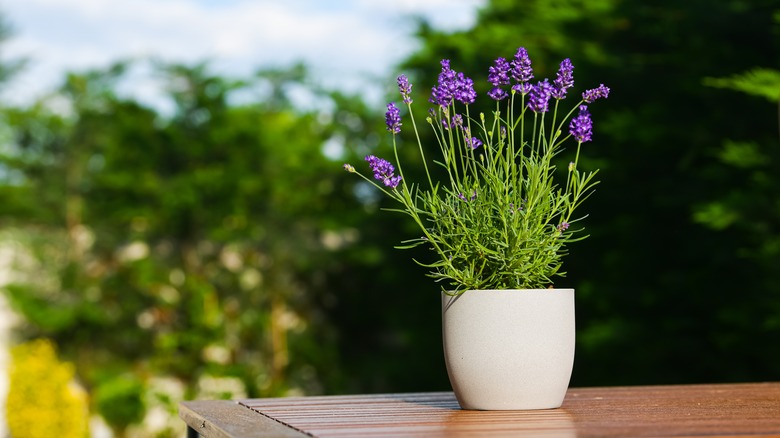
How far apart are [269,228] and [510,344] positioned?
7.53 metres

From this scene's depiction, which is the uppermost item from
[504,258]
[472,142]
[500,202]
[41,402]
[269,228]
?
[472,142]

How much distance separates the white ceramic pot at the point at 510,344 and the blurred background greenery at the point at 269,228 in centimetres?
508

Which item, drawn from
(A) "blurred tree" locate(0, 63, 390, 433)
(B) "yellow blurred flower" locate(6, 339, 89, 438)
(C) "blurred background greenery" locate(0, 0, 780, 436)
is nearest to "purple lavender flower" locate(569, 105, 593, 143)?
(C) "blurred background greenery" locate(0, 0, 780, 436)

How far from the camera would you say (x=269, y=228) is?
956 cm

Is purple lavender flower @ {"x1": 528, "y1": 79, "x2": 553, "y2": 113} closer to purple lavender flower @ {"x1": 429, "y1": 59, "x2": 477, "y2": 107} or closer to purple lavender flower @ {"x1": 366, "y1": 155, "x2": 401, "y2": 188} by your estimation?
purple lavender flower @ {"x1": 429, "y1": 59, "x2": 477, "y2": 107}

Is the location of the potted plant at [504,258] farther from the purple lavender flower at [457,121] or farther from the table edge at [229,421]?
the table edge at [229,421]

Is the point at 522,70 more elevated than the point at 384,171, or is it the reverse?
the point at 522,70

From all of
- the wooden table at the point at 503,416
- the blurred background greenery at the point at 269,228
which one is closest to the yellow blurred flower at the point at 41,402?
the blurred background greenery at the point at 269,228

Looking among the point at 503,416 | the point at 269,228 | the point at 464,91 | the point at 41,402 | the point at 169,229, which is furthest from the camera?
the point at 269,228

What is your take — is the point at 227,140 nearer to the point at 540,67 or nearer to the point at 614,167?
the point at 540,67

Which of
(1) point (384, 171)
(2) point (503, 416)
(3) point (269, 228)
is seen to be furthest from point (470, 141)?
(3) point (269, 228)

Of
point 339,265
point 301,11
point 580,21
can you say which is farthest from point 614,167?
point 301,11

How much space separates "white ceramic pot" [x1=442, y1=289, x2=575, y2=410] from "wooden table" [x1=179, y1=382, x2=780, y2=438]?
46 millimetres

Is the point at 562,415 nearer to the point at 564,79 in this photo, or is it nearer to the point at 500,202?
the point at 500,202
